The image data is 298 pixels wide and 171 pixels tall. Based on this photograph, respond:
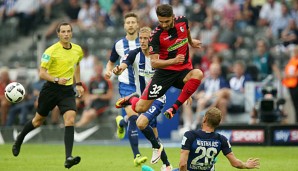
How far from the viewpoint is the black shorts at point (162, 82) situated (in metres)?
13.0

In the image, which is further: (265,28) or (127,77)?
(265,28)

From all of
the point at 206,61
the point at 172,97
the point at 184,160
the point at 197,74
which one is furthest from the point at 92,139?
the point at 184,160

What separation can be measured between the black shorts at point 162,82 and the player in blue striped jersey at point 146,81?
0.92ft

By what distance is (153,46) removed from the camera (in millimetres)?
12859

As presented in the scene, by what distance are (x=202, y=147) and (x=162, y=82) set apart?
2850 mm

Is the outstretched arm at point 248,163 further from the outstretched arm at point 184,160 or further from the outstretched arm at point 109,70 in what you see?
the outstretched arm at point 109,70

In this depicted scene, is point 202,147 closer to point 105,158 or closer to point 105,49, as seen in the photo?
point 105,158

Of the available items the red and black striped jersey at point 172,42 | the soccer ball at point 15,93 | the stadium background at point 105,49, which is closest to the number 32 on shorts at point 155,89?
the red and black striped jersey at point 172,42

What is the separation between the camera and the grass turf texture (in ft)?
45.8

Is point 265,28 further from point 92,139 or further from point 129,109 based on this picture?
point 129,109

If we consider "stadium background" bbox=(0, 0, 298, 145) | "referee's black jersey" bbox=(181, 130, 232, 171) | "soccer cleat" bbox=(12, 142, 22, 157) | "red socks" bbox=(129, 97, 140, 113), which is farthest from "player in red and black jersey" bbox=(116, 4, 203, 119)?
"stadium background" bbox=(0, 0, 298, 145)

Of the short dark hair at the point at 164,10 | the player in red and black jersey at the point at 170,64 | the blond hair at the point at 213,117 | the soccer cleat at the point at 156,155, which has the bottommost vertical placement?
the soccer cleat at the point at 156,155

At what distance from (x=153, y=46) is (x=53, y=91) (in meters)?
2.47

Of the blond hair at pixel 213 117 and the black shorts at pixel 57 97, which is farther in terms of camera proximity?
the black shorts at pixel 57 97
